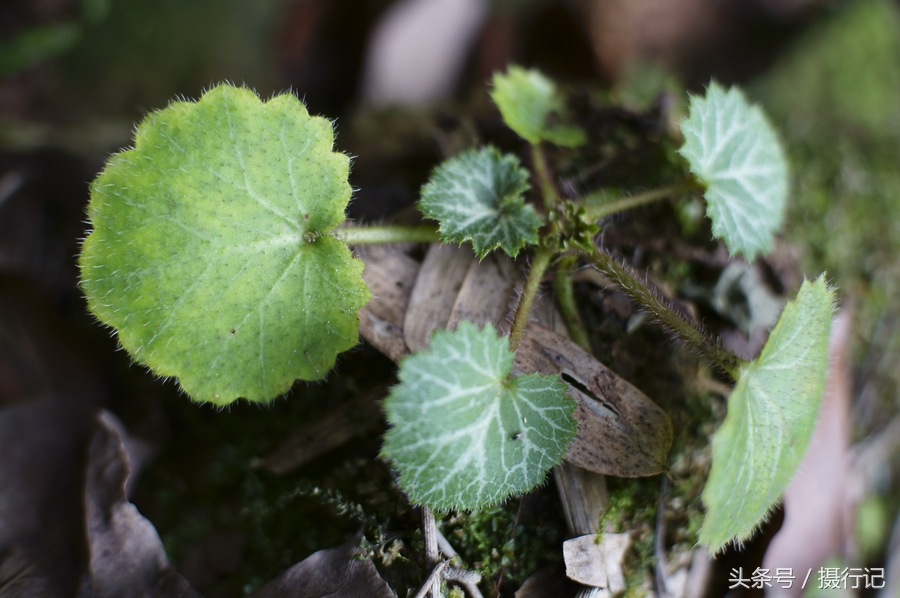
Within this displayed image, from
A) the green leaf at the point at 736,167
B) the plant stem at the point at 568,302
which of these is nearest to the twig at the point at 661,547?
the plant stem at the point at 568,302

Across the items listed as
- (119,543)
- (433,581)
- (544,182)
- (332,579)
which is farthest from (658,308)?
(119,543)

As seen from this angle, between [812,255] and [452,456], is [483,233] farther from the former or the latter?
[812,255]

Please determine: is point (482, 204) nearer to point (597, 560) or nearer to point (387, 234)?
point (387, 234)

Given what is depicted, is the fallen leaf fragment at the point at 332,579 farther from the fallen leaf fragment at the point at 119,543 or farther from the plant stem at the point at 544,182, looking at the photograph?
the plant stem at the point at 544,182

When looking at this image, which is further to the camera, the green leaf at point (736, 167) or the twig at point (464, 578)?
the green leaf at point (736, 167)

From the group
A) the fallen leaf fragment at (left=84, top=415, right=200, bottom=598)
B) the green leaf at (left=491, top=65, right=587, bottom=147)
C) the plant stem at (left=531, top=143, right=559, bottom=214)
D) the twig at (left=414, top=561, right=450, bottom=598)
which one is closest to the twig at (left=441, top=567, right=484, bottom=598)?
the twig at (left=414, top=561, right=450, bottom=598)

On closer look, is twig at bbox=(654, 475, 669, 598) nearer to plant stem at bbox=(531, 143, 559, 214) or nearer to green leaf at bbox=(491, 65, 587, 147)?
plant stem at bbox=(531, 143, 559, 214)
